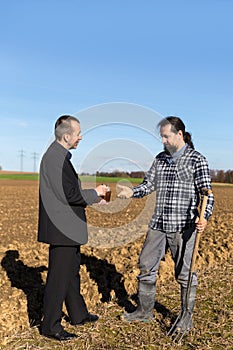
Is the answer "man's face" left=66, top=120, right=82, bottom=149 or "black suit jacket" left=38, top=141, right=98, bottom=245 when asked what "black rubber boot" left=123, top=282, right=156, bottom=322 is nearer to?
"black suit jacket" left=38, top=141, right=98, bottom=245

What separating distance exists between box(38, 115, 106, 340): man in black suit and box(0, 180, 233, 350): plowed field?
445mm

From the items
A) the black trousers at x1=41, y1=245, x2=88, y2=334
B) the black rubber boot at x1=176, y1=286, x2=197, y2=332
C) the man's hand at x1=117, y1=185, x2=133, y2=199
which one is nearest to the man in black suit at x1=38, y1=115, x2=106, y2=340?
the black trousers at x1=41, y1=245, x2=88, y2=334

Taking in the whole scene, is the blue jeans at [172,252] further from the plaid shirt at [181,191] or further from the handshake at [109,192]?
the handshake at [109,192]

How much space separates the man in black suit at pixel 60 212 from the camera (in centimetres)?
425

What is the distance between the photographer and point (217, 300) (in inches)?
229

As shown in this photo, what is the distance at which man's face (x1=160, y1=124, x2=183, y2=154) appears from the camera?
453 cm

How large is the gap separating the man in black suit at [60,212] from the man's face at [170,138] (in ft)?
2.61

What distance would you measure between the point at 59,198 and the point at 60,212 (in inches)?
5.5

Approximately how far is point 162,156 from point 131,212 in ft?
41.7

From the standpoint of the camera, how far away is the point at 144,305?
4.98 m

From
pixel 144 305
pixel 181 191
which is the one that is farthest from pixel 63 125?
pixel 144 305

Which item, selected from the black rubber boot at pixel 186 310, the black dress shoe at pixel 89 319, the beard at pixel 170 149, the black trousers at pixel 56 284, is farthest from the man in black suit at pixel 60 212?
the black rubber boot at pixel 186 310

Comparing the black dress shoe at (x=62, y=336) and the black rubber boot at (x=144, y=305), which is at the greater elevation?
the black rubber boot at (x=144, y=305)

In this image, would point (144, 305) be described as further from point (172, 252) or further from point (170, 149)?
point (170, 149)
